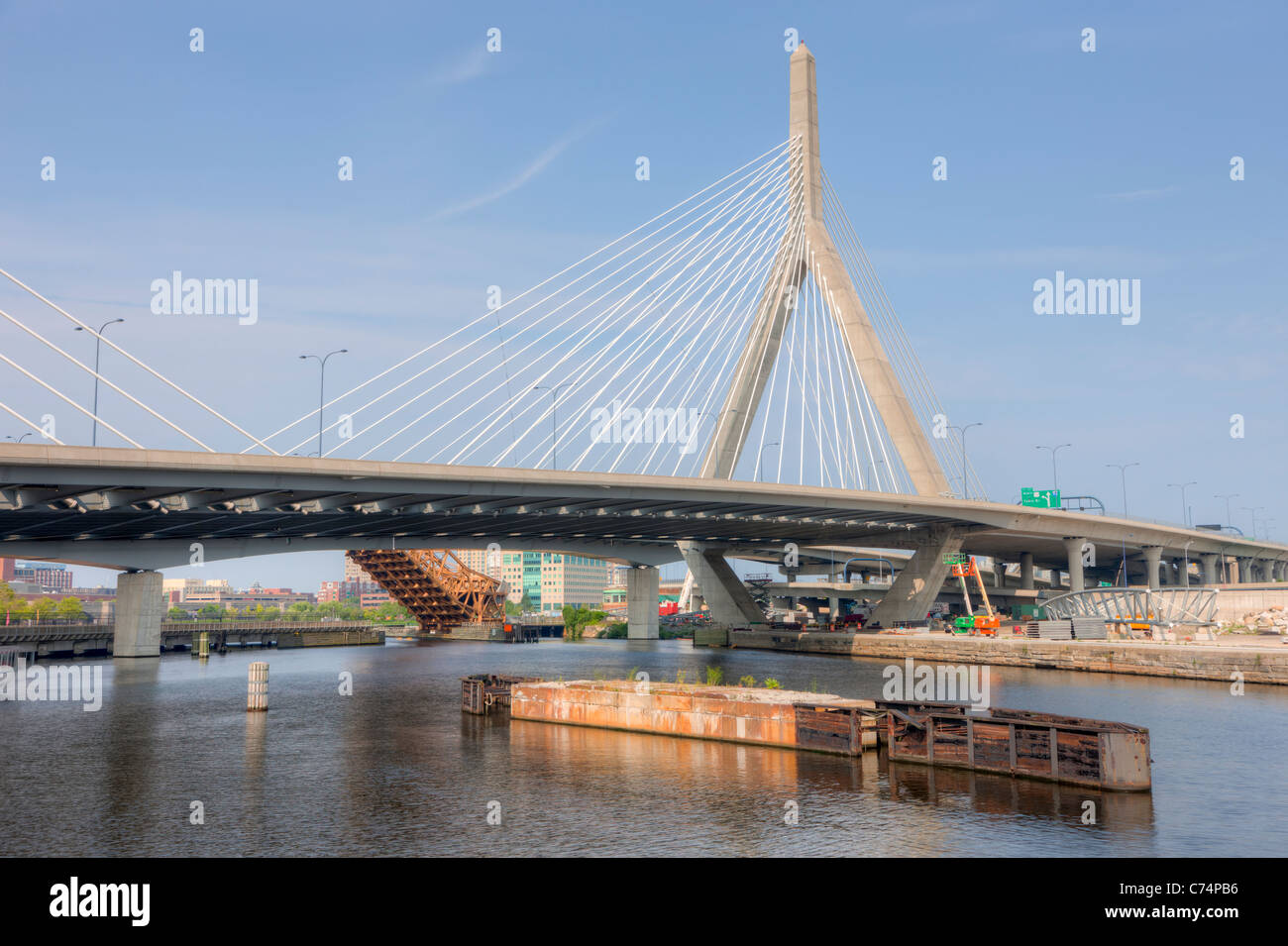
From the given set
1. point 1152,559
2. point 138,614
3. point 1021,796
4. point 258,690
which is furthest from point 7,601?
point 1021,796

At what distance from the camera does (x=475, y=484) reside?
2243 inches

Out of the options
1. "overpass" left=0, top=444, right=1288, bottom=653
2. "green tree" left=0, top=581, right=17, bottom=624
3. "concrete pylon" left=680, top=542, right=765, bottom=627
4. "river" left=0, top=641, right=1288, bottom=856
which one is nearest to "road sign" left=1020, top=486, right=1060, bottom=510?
"overpass" left=0, top=444, right=1288, bottom=653

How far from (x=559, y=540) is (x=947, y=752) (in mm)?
72866

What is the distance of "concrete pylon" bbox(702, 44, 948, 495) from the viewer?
73.6 metres

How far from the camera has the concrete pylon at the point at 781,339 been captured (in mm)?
73625

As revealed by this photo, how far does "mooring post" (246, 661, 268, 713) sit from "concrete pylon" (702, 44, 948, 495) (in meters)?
37.7

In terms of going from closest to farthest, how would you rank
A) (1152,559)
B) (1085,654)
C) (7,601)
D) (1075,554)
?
(1085,654), (1075,554), (1152,559), (7,601)

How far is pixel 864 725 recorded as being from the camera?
1164 inches

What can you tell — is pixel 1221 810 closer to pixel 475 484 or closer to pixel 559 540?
pixel 475 484

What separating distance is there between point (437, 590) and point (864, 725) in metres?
106

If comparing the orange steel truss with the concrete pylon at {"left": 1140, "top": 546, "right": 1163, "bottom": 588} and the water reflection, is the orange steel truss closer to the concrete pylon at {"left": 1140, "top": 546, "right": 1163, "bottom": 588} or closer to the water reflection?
the concrete pylon at {"left": 1140, "top": 546, "right": 1163, "bottom": 588}

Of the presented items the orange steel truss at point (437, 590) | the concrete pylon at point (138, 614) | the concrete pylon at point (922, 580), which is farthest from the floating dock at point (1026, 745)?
the orange steel truss at point (437, 590)

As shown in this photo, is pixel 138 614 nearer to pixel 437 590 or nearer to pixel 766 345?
pixel 766 345

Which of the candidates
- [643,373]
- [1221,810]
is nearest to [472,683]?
[1221,810]
